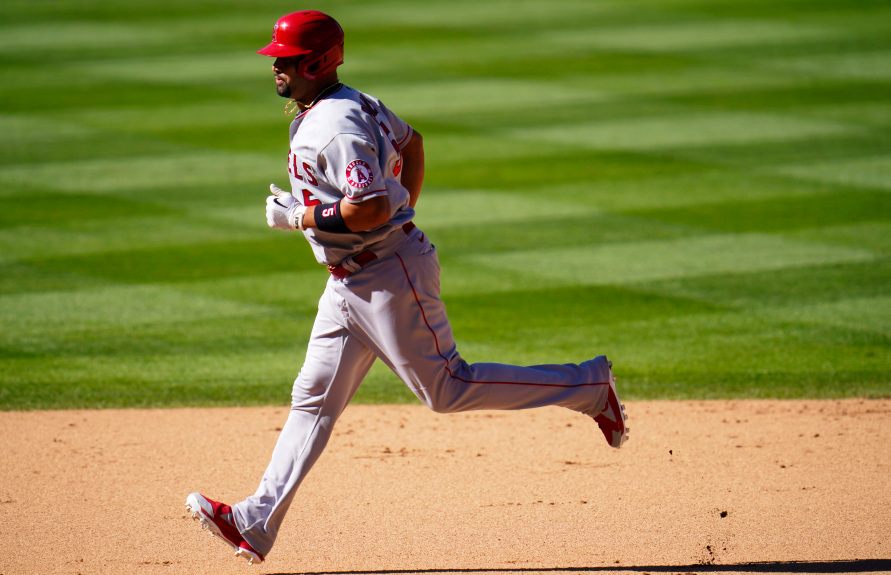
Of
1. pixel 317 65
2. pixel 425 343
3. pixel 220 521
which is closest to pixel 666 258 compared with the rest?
pixel 425 343

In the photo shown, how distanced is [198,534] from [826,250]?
648 centimetres

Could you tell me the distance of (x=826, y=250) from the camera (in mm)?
8438

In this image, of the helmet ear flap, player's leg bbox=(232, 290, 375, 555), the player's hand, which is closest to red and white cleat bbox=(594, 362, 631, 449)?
player's leg bbox=(232, 290, 375, 555)

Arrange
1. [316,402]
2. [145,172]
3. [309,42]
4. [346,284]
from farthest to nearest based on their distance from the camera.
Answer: [145,172] → [316,402] → [346,284] → [309,42]

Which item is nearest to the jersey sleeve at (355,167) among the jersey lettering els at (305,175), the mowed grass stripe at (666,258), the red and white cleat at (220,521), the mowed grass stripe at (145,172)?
the jersey lettering els at (305,175)

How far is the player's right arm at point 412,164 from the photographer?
379 cm

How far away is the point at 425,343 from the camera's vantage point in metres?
3.53

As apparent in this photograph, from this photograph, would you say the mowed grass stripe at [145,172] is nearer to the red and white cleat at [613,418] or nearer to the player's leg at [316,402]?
the player's leg at [316,402]

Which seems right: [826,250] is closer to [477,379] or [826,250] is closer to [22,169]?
[477,379]

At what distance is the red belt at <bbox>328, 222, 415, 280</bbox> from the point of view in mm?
3473

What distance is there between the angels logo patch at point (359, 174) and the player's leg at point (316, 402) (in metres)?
0.53

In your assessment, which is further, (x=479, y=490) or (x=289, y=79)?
(x=479, y=490)

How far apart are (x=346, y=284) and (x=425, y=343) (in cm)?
37

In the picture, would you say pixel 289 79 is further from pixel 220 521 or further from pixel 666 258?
pixel 666 258
